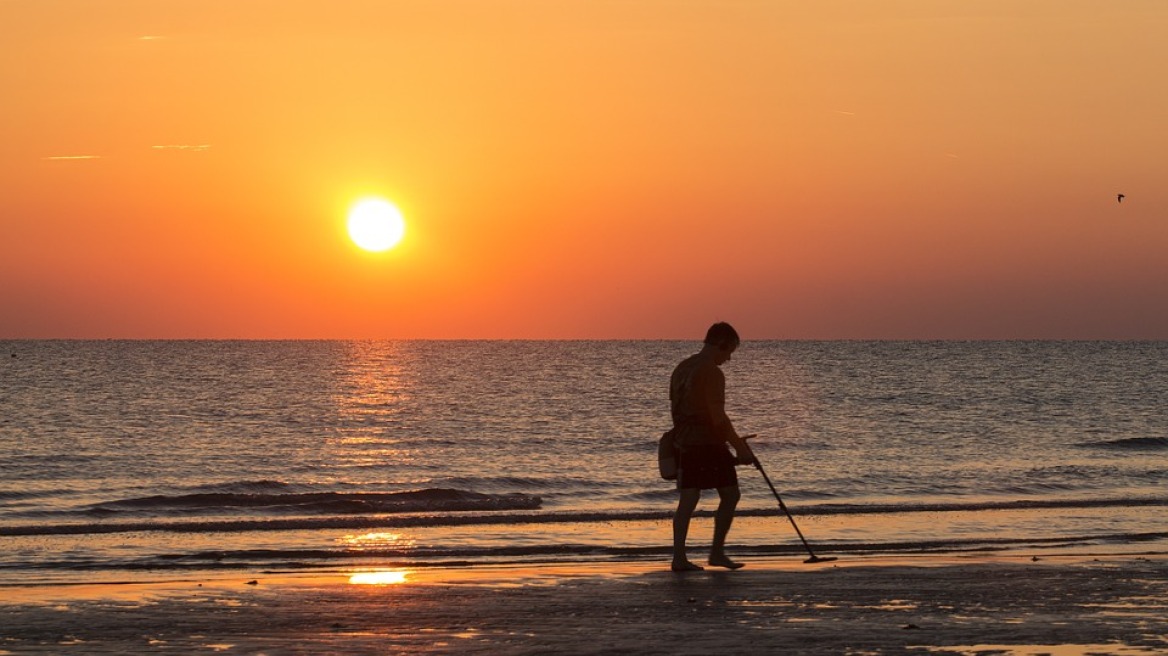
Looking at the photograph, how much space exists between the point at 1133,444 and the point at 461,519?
24462 mm

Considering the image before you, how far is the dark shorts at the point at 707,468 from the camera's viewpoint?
38.6 ft

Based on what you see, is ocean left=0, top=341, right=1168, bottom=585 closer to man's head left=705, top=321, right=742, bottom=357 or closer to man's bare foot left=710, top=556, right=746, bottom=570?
man's bare foot left=710, top=556, right=746, bottom=570

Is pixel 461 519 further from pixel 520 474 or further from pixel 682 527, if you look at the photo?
pixel 520 474

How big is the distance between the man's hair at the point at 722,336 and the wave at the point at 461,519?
7.75 meters

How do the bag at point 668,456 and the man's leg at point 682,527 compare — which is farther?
the bag at point 668,456

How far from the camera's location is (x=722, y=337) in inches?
458

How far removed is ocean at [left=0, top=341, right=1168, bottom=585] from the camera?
52.3 feet

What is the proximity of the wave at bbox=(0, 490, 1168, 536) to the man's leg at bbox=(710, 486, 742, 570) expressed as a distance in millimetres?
6889

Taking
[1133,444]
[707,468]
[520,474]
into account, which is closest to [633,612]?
[707,468]

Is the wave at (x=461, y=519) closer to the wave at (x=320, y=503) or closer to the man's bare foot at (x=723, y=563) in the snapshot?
the wave at (x=320, y=503)

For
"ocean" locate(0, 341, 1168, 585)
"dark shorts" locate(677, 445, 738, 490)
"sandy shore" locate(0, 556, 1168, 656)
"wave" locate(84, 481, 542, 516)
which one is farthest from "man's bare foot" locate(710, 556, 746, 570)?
"wave" locate(84, 481, 542, 516)

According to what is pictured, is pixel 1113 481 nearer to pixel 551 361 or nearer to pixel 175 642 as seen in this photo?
pixel 175 642

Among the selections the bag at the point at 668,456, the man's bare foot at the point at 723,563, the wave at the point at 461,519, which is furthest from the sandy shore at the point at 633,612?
the wave at the point at 461,519

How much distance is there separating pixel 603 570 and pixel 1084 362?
4385 inches
